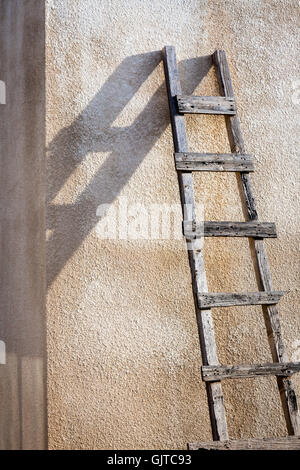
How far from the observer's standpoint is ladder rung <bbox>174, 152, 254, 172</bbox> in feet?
10.5

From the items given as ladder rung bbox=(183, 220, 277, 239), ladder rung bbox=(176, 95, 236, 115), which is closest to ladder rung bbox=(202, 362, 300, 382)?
ladder rung bbox=(183, 220, 277, 239)

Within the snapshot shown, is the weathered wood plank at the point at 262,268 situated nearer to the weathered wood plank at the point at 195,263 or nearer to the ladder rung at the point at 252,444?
the ladder rung at the point at 252,444

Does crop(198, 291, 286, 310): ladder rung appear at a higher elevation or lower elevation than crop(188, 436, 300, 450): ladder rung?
higher

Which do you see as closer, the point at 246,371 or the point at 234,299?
the point at 246,371

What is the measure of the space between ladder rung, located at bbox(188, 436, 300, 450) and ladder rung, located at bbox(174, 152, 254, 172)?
155 centimetres

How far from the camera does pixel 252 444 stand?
2709 mm

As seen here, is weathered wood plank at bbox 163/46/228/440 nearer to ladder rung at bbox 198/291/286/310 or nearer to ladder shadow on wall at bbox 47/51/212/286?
ladder rung at bbox 198/291/286/310

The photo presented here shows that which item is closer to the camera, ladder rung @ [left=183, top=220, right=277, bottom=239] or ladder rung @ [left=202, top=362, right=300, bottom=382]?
ladder rung @ [left=202, top=362, right=300, bottom=382]

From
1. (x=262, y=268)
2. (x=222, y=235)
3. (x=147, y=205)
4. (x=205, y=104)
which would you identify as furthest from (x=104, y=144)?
(x=262, y=268)

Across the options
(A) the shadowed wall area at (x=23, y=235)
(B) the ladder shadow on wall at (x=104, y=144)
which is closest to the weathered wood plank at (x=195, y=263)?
(B) the ladder shadow on wall at (x=104, y=144)

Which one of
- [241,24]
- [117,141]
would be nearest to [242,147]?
[117,141]

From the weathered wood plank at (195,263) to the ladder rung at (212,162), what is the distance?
0.06 meters

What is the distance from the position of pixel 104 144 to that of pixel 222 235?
99 centimetres

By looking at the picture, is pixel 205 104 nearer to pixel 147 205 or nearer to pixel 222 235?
pixel 147 205
